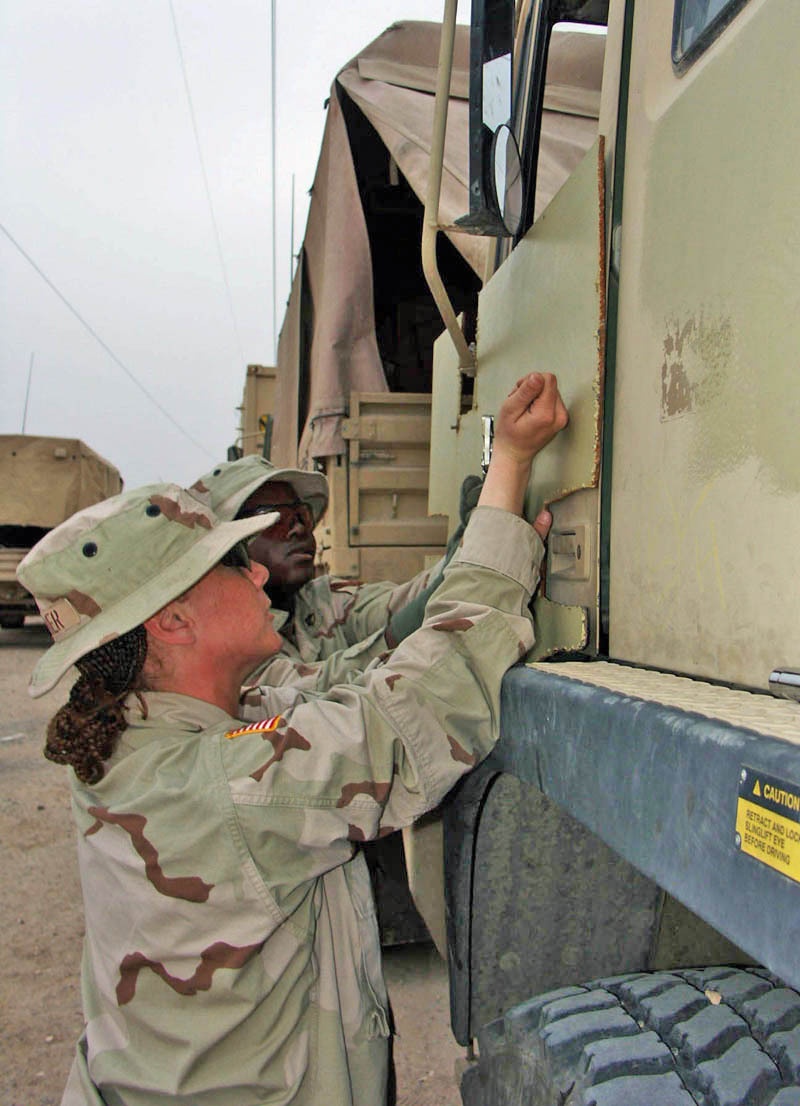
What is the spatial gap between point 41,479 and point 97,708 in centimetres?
1087

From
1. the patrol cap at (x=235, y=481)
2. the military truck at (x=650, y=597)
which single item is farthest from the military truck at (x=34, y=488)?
the military truck at (x=650, y=597)

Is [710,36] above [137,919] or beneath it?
above

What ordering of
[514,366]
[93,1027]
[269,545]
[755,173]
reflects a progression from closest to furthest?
[755,173] < [93,1027] < [514,366] < [269,545]

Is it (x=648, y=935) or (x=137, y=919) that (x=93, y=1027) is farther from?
(x=648, y=935)

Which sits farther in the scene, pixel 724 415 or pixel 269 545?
pixel 269 545

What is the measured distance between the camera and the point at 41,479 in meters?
11.5

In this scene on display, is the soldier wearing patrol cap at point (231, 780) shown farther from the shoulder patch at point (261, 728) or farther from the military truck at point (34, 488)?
the military truck at point (34, 488)

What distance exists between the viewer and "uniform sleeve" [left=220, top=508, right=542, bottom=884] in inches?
51.5

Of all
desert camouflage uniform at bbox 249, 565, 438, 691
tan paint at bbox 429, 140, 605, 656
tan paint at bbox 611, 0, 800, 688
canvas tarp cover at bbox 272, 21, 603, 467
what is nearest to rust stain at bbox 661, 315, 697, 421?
tan paint at bbox 611, 0, 800, 688

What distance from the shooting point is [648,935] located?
4.92 ft

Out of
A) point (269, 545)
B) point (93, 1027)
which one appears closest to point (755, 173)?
point (93, 1027)

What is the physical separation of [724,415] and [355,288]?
3.72 metres

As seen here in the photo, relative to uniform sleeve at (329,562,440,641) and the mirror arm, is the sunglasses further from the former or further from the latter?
the mirror arm

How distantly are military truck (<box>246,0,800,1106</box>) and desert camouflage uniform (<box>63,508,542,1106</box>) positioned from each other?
5.1 inches
